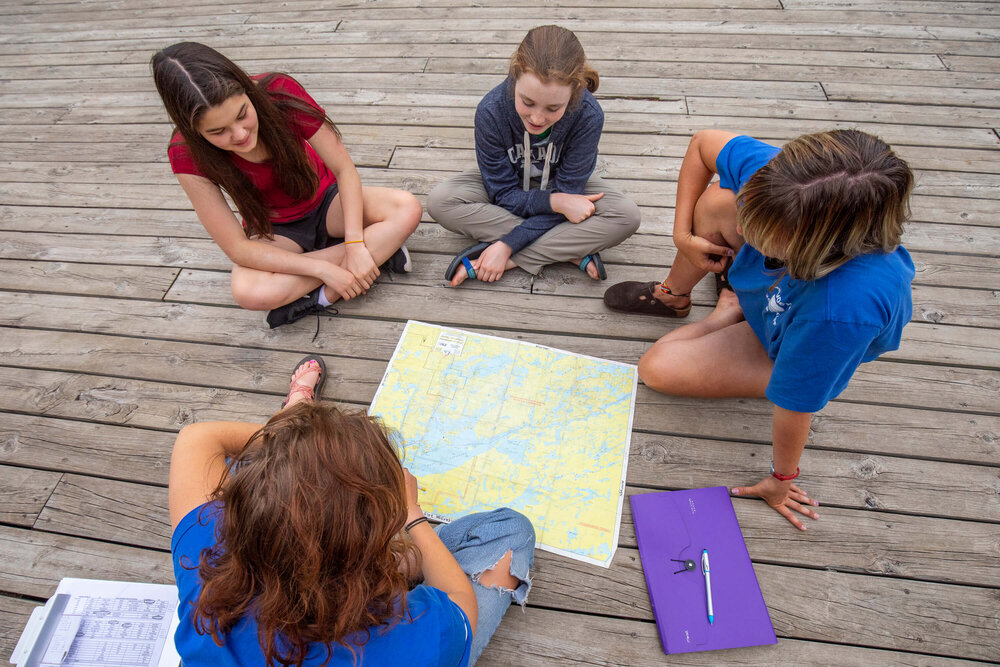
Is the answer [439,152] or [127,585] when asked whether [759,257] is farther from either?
[127,585]

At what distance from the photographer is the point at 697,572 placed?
1294 mm

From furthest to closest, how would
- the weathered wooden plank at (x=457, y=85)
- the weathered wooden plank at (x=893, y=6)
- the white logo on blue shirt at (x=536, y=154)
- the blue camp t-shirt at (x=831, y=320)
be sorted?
1. the weathered wooden plank at (x=893, y=6)
2. the weathered wooden plank at (x=457, y=85)
3. the white logo on blue shirt at (x=536, y=154)
4. the blue camp t-shirt at (x=831, y=320)

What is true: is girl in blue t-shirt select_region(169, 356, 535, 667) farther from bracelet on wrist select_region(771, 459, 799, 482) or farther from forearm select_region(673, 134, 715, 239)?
forearm select_region(673, 134, 715, 239)

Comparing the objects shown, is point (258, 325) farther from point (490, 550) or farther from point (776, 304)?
point (776, 304)

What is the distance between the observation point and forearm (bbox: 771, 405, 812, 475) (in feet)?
3.92

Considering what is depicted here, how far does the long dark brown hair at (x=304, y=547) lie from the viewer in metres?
0.74

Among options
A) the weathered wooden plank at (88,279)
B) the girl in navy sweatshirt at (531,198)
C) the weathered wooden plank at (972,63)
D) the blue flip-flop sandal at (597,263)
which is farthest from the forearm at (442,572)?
the weathered wooden plank at (972,63)

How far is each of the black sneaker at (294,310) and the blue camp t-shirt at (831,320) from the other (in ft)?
4.32

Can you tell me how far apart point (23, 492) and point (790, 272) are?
2006mm

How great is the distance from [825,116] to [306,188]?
2.09 meters

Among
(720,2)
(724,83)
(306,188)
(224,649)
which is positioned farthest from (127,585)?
(720,2)

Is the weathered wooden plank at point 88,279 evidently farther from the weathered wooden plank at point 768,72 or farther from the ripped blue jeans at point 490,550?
the weathered wooden plank at point 768,72

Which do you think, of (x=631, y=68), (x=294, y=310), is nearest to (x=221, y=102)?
(x=294, y=310)

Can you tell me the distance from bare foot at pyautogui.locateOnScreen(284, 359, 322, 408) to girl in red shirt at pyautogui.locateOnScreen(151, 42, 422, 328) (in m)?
0.22
